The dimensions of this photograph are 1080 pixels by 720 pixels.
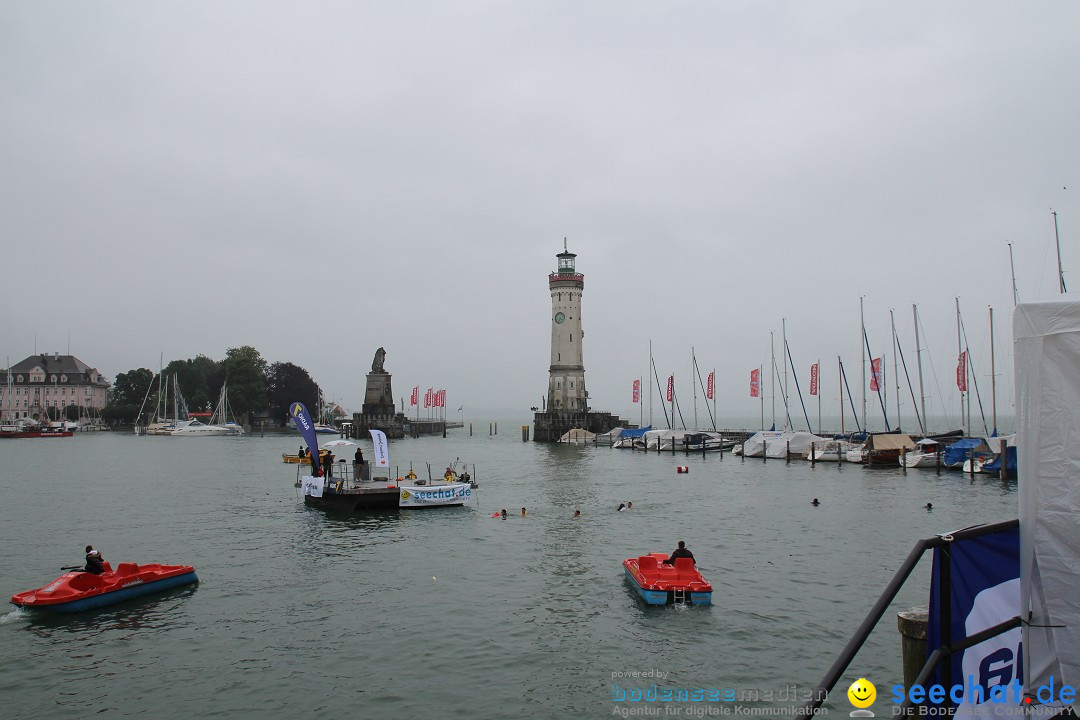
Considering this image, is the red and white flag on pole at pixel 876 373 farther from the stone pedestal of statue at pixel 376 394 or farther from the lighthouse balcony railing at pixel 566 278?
the stone pedestal of statue at pixel 376 394

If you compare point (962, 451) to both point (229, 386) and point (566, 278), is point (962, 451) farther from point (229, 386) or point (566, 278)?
point (229, 386)

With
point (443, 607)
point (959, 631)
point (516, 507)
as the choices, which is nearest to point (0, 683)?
point (443, 607)

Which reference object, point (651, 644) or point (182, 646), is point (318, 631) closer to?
point (182, 646)

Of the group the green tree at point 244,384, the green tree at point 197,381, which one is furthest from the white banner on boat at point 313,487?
the green tree at point 197,381

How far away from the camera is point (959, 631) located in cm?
535

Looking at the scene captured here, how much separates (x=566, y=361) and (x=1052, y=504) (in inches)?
4206

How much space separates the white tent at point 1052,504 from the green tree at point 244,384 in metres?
173

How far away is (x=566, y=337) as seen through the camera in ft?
364

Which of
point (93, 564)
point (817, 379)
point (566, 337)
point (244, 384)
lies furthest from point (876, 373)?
point (244, 384)

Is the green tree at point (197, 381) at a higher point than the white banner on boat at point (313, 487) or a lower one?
higher

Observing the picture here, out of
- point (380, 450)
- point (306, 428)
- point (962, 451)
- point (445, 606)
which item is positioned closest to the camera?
point (445, 606)

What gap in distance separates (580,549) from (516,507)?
41.1ft

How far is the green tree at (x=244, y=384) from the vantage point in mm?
163000

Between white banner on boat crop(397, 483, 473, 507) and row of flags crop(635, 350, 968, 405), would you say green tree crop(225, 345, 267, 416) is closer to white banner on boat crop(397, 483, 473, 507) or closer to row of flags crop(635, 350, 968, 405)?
row of flags crop(635, 350, 968, 405)
